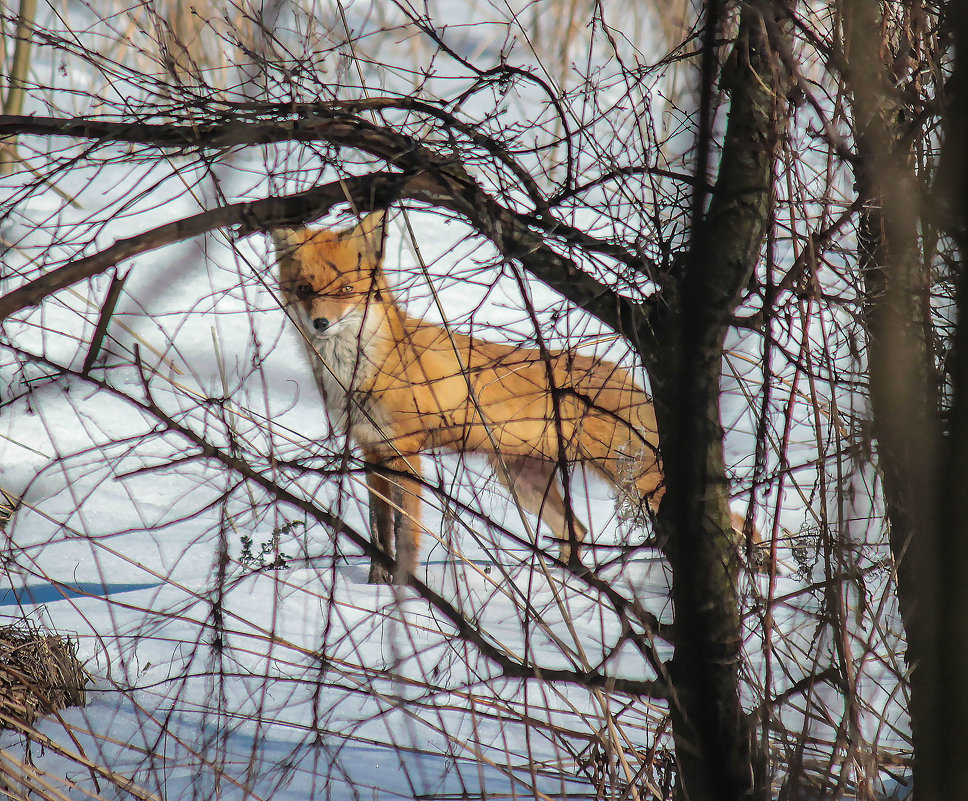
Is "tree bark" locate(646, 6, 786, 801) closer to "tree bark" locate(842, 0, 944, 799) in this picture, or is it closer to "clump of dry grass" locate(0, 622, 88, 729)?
"tree bark" locate(842, 0, 944, 799)

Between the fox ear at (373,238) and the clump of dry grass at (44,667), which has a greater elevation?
the fox ear at (373,238)

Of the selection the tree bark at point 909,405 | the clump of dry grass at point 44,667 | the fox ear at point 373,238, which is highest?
the fox ear at point 373,238

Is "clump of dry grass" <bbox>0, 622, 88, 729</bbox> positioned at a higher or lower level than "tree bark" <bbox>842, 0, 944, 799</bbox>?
lower

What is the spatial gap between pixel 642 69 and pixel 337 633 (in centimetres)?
169

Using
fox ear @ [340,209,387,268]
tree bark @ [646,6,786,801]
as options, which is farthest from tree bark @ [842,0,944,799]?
fox ear @ [340,209,387,268]

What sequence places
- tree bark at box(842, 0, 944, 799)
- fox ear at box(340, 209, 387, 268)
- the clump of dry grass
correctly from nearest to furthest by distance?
tree bark at box(842, 0, 944, 799) < fox ear at box(340, 209, 387, 268) < the clump of dry grass

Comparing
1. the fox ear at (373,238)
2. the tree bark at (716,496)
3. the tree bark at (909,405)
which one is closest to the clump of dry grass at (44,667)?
the fox ear at (373,238)

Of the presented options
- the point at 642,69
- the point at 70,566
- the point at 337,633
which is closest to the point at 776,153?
the point at 642,69

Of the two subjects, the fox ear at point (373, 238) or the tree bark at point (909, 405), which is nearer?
the tree bark at point (909, 405)

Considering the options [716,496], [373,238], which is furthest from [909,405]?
[373,238]

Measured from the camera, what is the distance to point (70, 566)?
2.75 metres

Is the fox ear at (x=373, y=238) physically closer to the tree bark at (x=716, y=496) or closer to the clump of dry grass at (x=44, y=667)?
the tree bark at (x=716, y=496)

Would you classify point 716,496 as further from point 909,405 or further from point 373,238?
point 373,238

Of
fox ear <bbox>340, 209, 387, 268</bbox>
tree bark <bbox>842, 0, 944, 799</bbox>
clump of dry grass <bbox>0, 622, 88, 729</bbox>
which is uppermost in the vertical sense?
fox ear <bbox>340, 209, 387, 268</bbox>
